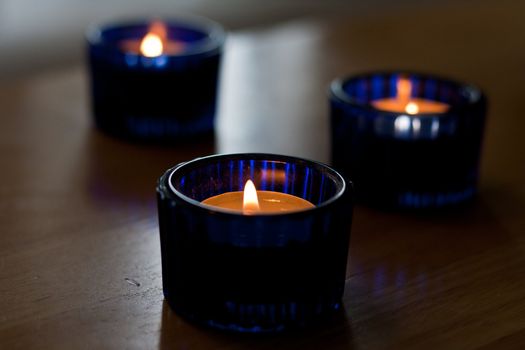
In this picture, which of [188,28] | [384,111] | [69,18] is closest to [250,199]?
[384,111]

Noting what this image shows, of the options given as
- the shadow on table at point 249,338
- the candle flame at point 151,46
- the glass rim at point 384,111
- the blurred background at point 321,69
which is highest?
the candle flame at point 151,46

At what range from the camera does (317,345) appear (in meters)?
0.52

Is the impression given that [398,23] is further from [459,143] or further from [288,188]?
[288,188]

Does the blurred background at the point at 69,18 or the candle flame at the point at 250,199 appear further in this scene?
the blurred background at the point at 69,18

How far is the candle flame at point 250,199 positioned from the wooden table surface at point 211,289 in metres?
0.08

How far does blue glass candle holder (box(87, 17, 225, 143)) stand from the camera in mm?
810

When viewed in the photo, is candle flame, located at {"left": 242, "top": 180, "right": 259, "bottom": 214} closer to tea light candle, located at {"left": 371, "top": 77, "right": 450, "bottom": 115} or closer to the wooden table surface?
the wooden table surface

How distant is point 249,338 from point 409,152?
241 millimetres

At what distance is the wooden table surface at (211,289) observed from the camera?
1.76 feet

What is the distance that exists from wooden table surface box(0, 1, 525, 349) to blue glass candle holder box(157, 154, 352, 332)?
0.02 metres

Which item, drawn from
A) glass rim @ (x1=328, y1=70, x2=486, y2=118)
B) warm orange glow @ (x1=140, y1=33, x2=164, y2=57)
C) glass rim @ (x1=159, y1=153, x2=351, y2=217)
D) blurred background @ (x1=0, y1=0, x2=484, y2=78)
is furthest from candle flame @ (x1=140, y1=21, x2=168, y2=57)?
blurred background @ (x1=0, y1=0, x2=484, y2=78)

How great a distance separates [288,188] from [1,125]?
1.32ft

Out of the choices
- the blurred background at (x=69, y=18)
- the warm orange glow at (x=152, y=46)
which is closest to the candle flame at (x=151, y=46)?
the warm orange glow at (x=152, y=46)

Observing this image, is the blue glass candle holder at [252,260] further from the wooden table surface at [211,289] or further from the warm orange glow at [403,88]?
the warm orange glow at [403,88]
